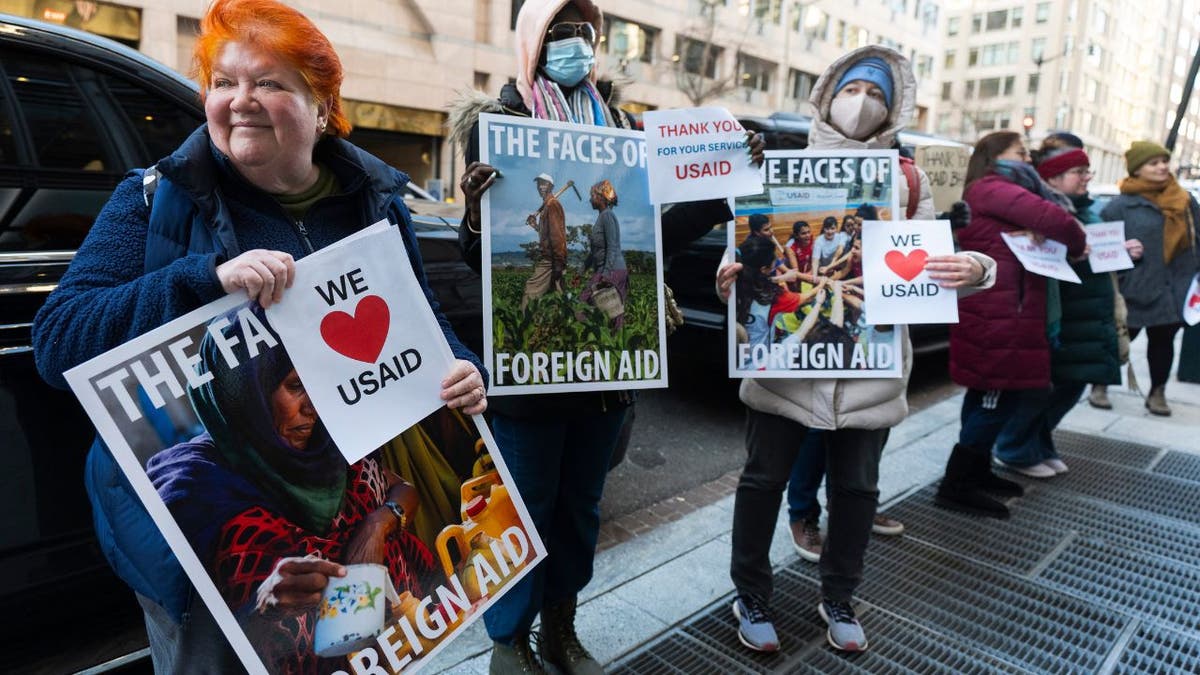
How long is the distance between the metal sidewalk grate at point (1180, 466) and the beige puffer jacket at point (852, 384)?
124 inches

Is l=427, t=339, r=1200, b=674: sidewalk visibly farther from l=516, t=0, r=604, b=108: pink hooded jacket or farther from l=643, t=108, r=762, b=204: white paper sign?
l=516, t=0, r=604, b=108: pink hooded jacket

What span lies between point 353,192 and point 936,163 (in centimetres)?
549

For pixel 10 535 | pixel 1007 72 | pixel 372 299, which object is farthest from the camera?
pixel 1007 72

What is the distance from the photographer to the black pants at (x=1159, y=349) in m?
5.94

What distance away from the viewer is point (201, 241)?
1.42 metres

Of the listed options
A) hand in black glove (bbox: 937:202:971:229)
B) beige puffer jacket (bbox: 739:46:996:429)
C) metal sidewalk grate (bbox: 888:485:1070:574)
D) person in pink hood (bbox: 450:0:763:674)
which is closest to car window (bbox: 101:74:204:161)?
person in pink hood (bbox: 450:0:763:674)

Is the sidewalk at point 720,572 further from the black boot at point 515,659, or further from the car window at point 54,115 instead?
the car window at point 54,115

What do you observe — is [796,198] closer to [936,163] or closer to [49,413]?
[49,413]

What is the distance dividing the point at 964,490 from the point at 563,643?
8.61 ft

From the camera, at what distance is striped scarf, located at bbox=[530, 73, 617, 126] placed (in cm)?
222

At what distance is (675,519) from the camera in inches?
154

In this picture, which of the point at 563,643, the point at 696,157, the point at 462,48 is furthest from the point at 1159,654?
the point at 462,48

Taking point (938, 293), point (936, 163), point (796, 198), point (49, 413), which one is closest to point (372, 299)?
point (49, 413)

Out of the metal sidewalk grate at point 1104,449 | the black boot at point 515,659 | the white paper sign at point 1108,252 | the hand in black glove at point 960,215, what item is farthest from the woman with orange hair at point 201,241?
the metal sidewalk grate at point 1104,449
